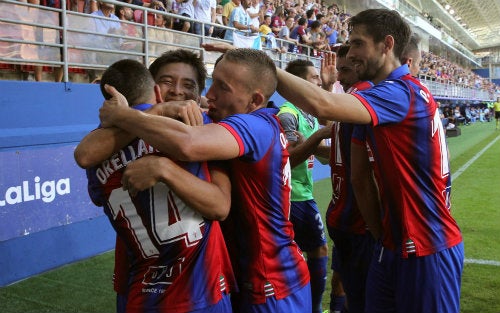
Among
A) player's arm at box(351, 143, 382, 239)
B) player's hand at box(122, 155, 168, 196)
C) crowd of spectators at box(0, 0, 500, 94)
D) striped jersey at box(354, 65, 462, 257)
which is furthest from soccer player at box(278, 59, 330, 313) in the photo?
crowd of spectators at box(0, 0, 500, 94)

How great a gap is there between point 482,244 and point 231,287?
5.39m

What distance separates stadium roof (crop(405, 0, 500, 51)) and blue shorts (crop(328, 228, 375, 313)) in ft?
163

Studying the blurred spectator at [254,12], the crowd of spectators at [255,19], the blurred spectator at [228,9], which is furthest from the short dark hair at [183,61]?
the blurred spectator at [254,12]

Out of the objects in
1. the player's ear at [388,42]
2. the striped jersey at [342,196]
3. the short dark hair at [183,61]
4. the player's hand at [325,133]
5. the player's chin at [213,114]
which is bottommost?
the striped jersey at [342,196]

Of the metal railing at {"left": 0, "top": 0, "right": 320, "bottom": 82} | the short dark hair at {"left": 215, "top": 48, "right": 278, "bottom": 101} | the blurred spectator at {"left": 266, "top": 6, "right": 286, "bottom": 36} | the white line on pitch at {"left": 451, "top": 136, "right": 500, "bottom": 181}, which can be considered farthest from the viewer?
the blurred spectator at {"left": 266, "top": 6, "right": 286, "bottom": 36}

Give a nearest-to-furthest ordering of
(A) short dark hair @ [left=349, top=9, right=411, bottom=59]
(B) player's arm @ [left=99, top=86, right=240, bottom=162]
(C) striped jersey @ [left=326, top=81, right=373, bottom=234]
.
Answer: (B) player's arm @ [left=99, top=86, right=240, bottom=162], (A) short dark hair @ [left=349, top=9, right=411, bottom=59], (C) striped jersey @ [left=326, top=81, right=373, bottom=234]

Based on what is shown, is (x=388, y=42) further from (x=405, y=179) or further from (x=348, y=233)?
(x=348, y=233)

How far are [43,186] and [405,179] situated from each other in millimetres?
4423

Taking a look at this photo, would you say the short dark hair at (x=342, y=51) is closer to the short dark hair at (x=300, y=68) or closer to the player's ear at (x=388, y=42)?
the short dark hair at (x=300, y=68)

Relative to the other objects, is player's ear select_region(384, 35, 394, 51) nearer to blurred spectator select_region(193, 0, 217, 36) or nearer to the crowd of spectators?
the crowd of spectators

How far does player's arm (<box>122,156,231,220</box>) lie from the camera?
1753mm

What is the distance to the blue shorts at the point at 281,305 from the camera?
7.12ft

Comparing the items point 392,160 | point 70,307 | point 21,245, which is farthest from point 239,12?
point 392,160

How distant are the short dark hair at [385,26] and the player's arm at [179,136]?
1085mm
